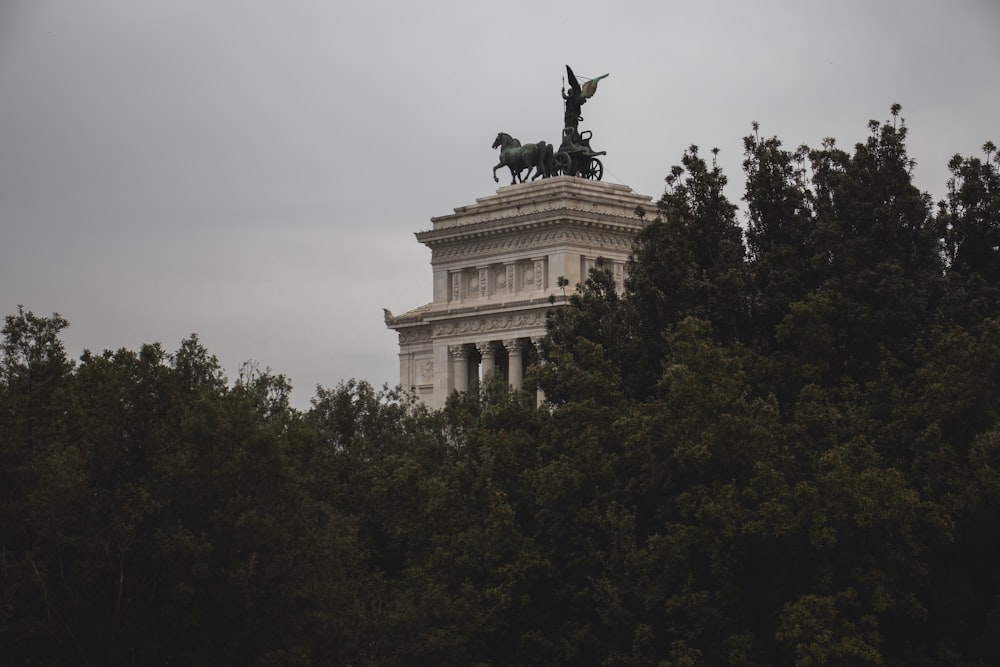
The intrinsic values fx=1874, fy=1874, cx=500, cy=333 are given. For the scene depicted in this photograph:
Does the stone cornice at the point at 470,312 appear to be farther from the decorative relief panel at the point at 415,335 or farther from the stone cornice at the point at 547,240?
the stone cornice at the point at 547,240

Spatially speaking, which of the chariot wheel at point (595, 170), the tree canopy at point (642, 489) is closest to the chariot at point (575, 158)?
the chariot wheel at point (595, 170)

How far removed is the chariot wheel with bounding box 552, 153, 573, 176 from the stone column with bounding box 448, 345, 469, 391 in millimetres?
8860

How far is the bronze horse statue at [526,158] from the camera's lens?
3265 inches

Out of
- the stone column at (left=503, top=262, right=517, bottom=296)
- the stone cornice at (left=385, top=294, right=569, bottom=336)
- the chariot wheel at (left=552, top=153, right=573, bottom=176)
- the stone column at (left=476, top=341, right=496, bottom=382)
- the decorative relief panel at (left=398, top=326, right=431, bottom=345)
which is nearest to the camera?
the stone cornice at (left=385, top=294, right=569, bottom=336)

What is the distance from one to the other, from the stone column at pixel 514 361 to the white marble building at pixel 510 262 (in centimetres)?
4

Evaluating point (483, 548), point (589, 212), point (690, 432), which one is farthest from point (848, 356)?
point (589, 212)

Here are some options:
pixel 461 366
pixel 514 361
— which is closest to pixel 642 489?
pixel 514 361

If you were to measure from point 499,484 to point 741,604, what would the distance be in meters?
8.11

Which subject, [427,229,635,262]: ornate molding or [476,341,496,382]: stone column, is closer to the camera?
[427,229,635,262]: ornate molding

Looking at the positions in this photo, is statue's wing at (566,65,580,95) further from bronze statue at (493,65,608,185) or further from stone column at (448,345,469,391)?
stone column at (448,345,469,391)

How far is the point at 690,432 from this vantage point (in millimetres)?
40844

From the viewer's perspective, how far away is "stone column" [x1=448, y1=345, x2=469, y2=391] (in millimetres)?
82750

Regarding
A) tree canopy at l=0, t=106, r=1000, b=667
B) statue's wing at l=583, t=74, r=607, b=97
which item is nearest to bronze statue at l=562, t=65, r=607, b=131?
statue's wing at l=583, t=74, r=607, b=97

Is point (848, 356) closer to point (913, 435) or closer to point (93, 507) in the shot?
point (913, 435)
